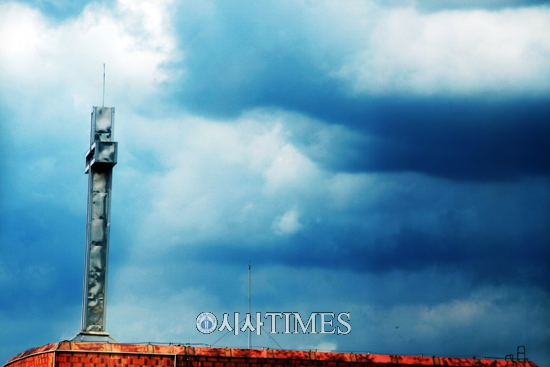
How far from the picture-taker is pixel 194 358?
236ft

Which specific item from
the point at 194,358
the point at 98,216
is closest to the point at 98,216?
the point at 98,216

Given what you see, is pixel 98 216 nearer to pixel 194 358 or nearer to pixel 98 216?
pixel 98 216

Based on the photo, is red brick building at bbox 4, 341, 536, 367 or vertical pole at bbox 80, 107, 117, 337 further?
vertical pole at bbox 80, 107, 117, 337

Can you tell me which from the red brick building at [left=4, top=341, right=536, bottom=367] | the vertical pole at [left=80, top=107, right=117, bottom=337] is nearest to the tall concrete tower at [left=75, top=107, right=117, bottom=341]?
the vertical pole at [left=80, top=107, right=117, bottom=337]

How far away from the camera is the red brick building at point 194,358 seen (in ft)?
229

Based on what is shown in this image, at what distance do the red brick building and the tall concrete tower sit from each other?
10.2ft

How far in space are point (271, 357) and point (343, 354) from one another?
4.95 m

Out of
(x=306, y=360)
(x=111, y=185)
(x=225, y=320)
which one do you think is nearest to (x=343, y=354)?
(x=306, y=360)

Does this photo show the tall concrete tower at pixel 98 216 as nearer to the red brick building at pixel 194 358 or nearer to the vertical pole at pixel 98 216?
the vertical pole at pixel 98 216

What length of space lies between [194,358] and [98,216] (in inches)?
473

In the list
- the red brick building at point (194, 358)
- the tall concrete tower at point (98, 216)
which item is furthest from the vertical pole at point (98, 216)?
the red brick building at point (194, 358)

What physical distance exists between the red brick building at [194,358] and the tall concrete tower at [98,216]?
312 cm

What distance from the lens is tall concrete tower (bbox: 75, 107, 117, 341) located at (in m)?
73.9

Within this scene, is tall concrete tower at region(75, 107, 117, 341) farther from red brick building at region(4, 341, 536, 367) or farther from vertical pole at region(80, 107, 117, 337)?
red brick building at region(4, 341, 536, 367)
